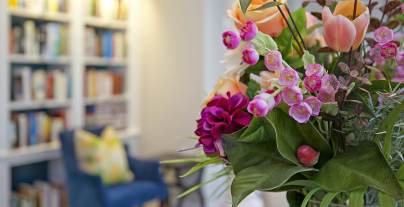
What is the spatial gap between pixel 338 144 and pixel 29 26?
2938 millimetres

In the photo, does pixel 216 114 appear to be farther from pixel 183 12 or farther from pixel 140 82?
pixel 140 82

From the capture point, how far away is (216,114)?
716 mm

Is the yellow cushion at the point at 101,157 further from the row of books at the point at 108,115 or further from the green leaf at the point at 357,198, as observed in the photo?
the green leaf at the point at 357,198

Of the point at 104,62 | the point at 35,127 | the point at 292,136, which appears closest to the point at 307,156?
the point at 292,136

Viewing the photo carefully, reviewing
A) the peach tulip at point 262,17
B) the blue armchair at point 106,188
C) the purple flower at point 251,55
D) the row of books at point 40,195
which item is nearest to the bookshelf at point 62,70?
the row of books at point 40,195

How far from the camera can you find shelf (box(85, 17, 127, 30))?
12.1 feet

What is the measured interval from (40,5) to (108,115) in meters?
1.15

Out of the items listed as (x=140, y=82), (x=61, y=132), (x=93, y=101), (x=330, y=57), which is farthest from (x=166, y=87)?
(x=330, y=57)

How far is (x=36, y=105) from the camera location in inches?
131

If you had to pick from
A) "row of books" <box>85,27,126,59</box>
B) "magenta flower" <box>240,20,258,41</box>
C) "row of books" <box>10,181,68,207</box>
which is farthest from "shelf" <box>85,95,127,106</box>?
"magenta flower" <box>240,20,258,41</box>

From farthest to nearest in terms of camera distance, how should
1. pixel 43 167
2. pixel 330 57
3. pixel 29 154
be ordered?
pixel 43 167, pixel 29 154, pixel 330 57

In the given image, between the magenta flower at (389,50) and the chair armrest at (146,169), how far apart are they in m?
2.76

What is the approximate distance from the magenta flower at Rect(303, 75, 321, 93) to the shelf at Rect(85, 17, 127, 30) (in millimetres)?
3243

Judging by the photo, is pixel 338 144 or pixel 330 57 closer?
pixel 338 144
